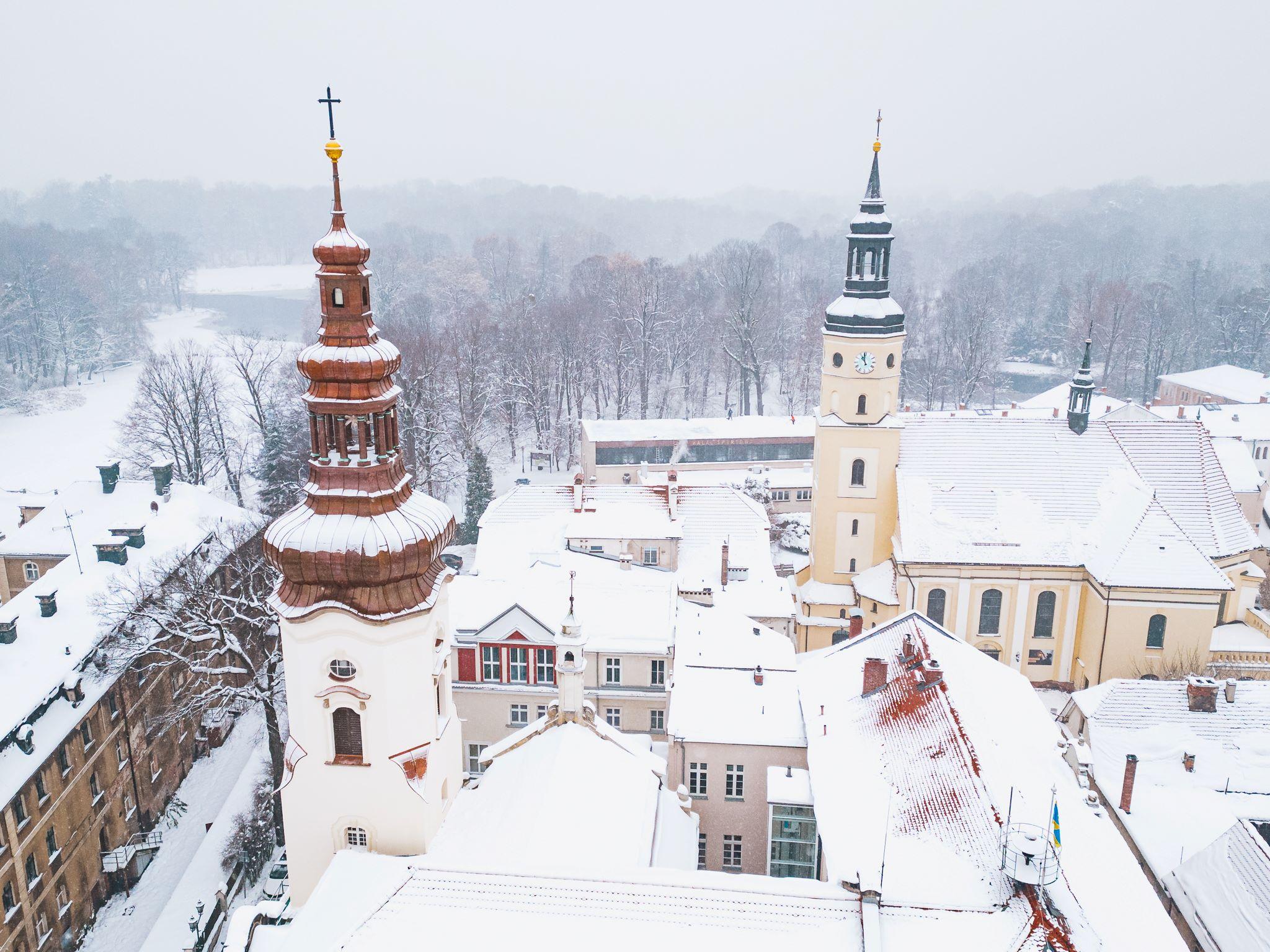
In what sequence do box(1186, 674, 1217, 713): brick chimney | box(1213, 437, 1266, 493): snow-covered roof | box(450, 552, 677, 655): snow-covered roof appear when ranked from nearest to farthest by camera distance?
box(1186, 674, 1217, 713): brick chimney < box(450, 552, 677, 655): snow-covered roof < box(1213, 437, 1266, 493): snow-covered roof

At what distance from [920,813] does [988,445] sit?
2170cm

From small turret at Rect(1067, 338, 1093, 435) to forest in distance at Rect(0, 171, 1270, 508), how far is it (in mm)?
32323

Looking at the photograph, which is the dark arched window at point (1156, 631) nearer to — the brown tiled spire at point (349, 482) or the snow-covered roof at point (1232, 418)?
the brown tiled spire at point (349, 482)

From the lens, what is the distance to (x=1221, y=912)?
19.0 m

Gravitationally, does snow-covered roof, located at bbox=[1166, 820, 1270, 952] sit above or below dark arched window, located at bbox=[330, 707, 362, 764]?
below

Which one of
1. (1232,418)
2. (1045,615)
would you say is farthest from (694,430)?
(1232,418)

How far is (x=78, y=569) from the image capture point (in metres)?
31.7

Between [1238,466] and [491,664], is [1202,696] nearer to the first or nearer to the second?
[491,664]

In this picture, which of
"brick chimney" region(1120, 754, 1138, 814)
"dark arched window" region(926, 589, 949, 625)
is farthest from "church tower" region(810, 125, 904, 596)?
"brick chimney" region(1120, 754, 1138, 814)

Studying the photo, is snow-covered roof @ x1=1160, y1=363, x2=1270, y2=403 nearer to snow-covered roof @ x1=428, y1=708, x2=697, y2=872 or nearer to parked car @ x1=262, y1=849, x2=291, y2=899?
snow-covered roof @ x1=428, y1=708, x2=697, y2=872

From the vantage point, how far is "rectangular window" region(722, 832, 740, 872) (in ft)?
79.0

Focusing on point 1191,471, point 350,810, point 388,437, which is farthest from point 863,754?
point 1191,471

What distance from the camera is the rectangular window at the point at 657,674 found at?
98.0ft

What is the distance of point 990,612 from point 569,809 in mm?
21919
